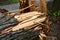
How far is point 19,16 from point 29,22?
12.8 inches

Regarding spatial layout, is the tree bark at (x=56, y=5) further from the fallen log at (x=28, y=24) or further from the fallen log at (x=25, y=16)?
the fallen log at (x=28, y=24)

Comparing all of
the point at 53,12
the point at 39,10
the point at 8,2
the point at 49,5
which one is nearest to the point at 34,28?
the point at 39,10

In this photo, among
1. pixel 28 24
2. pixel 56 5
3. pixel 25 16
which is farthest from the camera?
pixel 56 5

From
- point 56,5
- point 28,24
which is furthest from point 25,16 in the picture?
point 56,5

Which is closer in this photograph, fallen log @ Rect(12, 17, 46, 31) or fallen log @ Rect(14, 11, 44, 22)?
fallen log @ Rect(12, 17, 46, 31)

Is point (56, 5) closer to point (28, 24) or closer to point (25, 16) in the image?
point (25, 16)

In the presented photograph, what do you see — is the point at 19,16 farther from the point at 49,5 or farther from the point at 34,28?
the point at 49,5

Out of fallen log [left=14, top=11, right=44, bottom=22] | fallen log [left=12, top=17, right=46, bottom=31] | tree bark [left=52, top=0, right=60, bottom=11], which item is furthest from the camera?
tree bark [left=52, top=0, right=60, bottom=11]

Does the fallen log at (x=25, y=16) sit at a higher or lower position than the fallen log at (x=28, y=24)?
higher

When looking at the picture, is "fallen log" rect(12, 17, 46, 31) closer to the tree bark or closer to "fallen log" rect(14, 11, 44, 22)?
"fallen log" rect(14, 11, 44, 22)

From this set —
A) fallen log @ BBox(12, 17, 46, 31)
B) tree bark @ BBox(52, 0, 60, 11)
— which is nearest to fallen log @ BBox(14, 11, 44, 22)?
fallen log @ BBox(12, 17, 46, 31)

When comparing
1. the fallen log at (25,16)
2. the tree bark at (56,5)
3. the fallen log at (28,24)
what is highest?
the fallen log at (25,16)

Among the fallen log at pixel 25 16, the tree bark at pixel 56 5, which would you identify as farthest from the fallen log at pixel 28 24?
the tree bark at pixel 56 5

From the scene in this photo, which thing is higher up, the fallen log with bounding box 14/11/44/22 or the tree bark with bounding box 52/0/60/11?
the fallen log with bounding box 14/11/44/22
